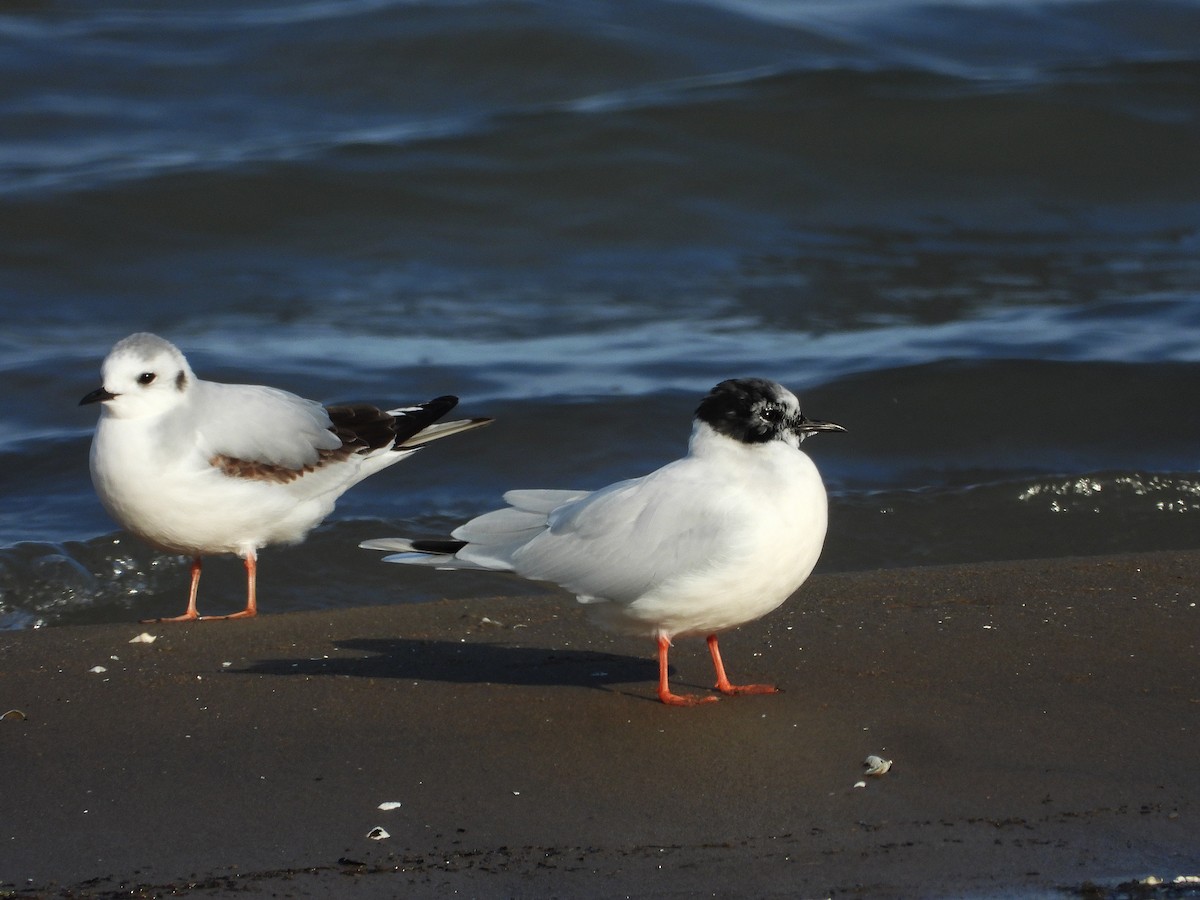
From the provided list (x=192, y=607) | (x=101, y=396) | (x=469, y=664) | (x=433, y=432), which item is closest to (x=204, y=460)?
(x=101, y=396)

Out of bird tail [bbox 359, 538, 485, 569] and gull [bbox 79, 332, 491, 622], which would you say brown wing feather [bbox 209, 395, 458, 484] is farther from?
bird tail [bbox 359, 538, 485, 569]

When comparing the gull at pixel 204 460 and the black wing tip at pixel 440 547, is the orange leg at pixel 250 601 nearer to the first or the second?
the gull at pixel 204 460

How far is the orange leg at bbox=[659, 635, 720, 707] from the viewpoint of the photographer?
4574mm

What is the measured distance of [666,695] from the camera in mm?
→ 4598

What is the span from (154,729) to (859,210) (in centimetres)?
1053

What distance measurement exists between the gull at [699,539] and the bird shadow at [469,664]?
1.04 ft

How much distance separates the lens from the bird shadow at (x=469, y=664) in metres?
4.93

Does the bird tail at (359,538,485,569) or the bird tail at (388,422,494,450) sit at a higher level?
the bird tail at (359,538,485,569)

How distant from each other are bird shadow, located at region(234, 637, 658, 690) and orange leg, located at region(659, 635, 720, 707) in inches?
10.3

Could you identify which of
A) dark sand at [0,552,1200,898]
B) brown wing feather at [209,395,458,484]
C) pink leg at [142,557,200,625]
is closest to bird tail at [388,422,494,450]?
brown wing feather at [209,395,458,484]

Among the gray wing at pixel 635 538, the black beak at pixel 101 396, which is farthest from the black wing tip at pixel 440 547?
the black beak at pixel 101 396

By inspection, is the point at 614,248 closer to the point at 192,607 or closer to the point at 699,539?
the point at 192,607

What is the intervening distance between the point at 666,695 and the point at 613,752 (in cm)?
42

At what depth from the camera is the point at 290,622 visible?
5.77 meters
